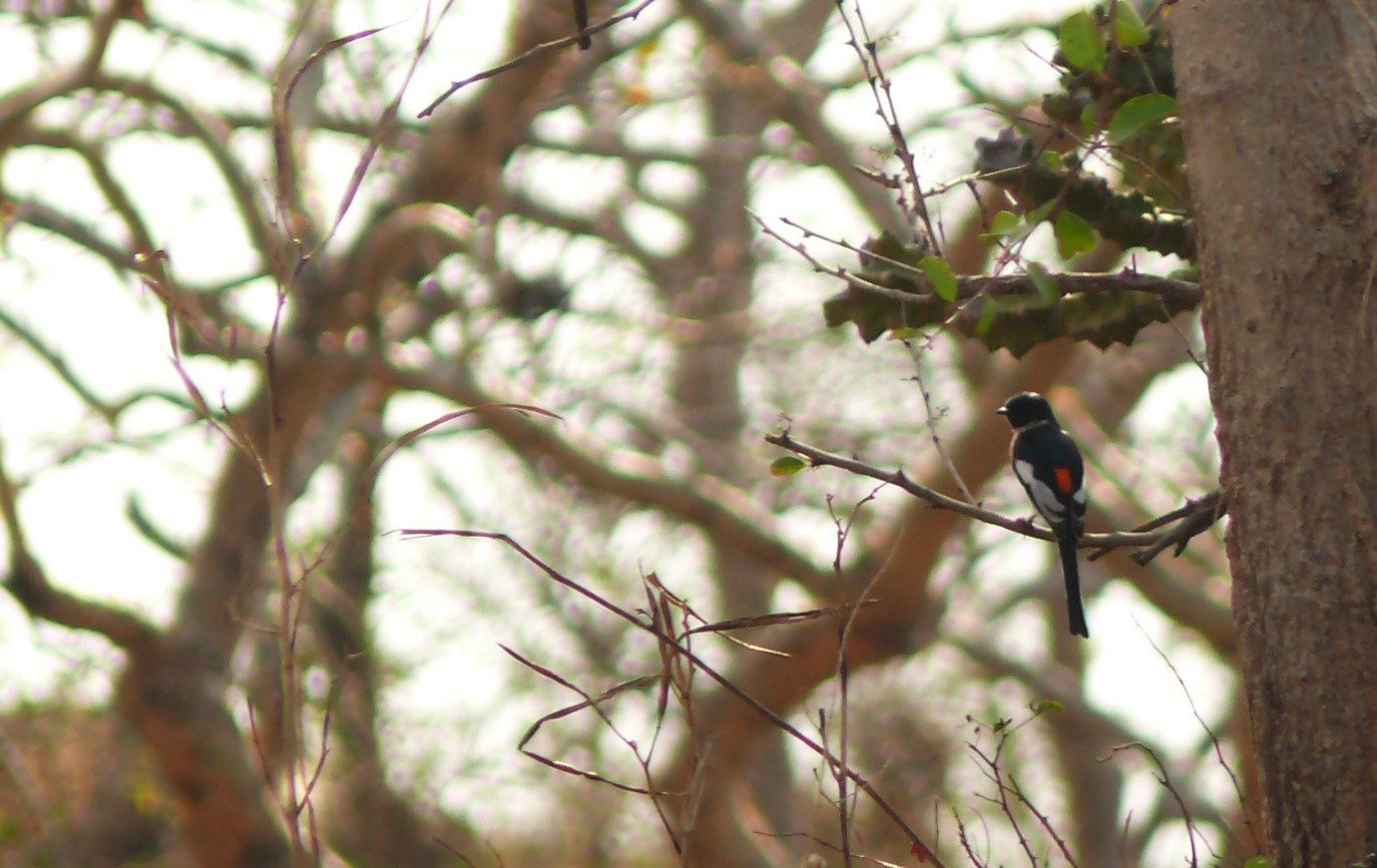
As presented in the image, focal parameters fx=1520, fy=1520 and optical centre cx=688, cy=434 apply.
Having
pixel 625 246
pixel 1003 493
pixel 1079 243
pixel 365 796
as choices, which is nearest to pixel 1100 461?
pixel 1003 493

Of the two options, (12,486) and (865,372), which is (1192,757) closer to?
(865,372)

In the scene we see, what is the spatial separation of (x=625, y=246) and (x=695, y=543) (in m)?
3.44

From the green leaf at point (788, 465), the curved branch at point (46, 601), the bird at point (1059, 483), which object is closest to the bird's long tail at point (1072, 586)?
the bird at point (1059, 483)

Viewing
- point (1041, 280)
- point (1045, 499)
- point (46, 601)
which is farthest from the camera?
point (46, 601)

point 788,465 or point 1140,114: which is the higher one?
point 1140,114

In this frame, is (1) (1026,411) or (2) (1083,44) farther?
(1) (1026,411)

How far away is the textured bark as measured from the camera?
1.94 meters

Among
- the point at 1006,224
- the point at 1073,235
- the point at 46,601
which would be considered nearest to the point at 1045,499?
the point at 1073,235

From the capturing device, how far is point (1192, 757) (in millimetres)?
16109

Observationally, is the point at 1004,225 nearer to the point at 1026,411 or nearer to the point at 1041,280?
Result: the point at 1041,280

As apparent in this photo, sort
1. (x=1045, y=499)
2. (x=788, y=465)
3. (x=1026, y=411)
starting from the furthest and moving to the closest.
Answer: (x=1026, y=411) < (x=1045, y=499) < (x=788, y=465)

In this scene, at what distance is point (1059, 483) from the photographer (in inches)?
155

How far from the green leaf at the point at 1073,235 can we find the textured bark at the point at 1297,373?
0.19 m

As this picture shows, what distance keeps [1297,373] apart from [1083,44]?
0.54 meters
